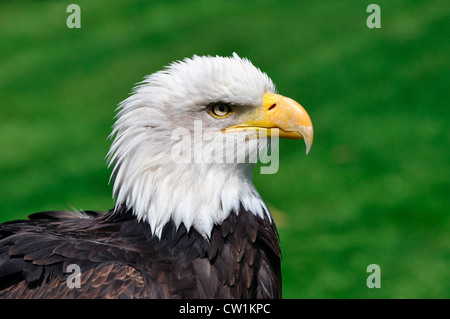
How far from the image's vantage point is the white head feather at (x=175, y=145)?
4.32 metres

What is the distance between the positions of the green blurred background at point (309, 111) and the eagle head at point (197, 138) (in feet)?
13.4

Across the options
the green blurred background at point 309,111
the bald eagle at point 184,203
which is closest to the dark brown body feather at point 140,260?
the bald eagle at point 184,203

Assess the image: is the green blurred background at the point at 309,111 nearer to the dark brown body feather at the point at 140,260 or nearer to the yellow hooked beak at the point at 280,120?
the dark brown body feather at the point at 140,260

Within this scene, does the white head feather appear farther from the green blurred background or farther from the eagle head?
the green blurred background

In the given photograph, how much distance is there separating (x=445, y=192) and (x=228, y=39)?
6.01 m

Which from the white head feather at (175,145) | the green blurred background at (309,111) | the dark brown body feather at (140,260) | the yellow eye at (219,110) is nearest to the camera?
the dark brown body feather at (140,260)

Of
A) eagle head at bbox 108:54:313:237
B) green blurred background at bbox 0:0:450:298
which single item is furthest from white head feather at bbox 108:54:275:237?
green blurred background at bbox 0:0:450:298

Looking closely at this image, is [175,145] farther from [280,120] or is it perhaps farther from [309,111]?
[309,111]

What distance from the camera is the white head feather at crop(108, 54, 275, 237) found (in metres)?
4.32

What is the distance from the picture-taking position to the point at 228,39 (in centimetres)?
1448

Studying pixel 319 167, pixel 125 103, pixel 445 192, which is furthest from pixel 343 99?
pixel 125 103

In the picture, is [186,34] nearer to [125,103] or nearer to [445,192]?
[445,192]

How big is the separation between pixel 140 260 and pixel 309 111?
27.3 ft

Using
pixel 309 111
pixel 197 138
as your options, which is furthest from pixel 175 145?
pixel 309 111
